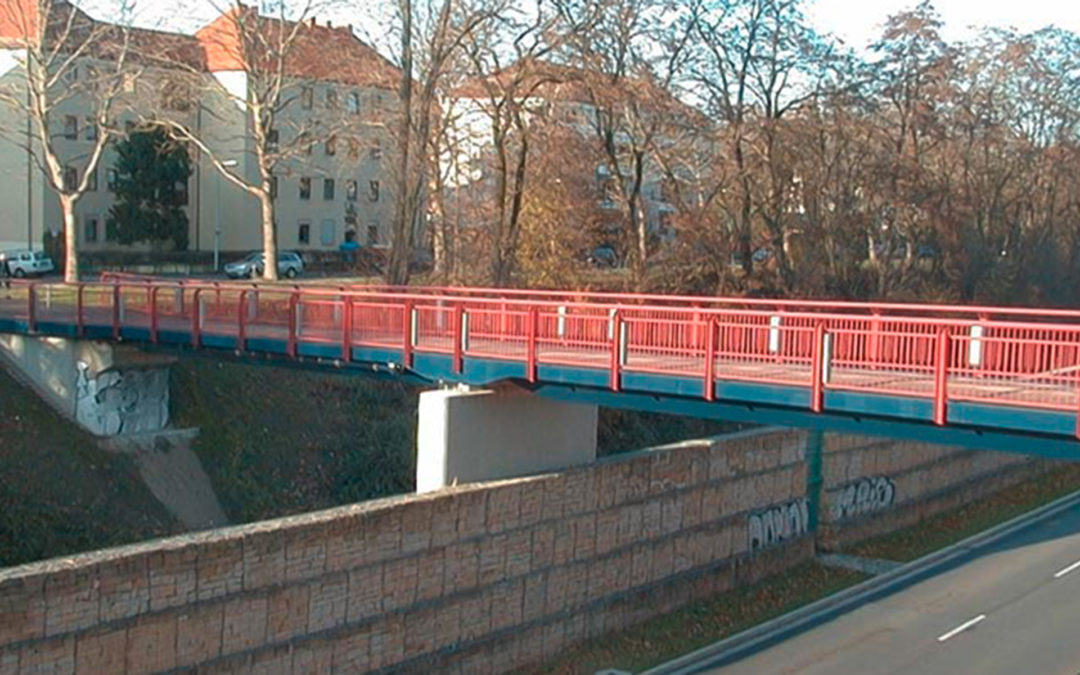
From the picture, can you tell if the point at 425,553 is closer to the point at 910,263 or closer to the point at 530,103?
the point at 530,103

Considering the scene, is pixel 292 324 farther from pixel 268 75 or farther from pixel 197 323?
pixel 268 75

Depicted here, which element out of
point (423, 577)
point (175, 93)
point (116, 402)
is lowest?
point (423, 577)

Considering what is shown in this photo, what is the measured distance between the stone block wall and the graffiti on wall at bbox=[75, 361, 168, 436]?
15.1m

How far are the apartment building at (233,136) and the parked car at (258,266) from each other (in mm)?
1664

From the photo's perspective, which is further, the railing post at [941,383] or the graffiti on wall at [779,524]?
the graffiti on wall at [779,524]

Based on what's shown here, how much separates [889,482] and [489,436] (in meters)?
15.9

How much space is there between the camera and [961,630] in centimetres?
2455

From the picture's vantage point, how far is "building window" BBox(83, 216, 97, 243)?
187ft

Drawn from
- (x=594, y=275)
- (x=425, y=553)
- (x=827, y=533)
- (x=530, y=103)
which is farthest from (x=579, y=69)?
(x=425, y=553)

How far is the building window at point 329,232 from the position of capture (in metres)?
65.2

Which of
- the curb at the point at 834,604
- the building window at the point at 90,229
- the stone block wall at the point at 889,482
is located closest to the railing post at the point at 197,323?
the curb at the point at 834,604

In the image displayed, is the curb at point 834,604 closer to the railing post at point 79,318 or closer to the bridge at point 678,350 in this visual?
the bridge at point 678,350

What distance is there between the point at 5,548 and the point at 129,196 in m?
38.0

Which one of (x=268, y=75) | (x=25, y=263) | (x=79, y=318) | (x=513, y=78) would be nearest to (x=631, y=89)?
(x=513, y=78)
